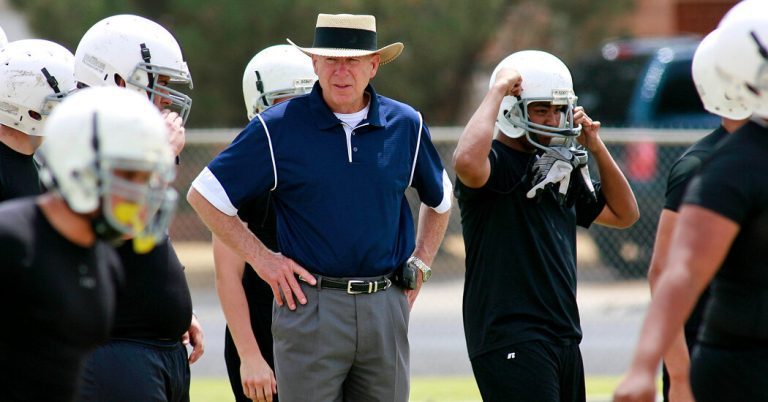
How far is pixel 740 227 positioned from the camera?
3.78 metres

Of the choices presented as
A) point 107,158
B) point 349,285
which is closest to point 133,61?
point 349,285

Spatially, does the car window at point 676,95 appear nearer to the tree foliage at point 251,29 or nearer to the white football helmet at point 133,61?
the tree foliage at point 251,29

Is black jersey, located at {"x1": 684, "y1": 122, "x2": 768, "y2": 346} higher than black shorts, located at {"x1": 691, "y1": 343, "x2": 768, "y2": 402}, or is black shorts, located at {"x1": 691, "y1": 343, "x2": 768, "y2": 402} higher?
black jersey, located at {"x1": 684, "y1": 122, "x2": 768, "y2": 346}

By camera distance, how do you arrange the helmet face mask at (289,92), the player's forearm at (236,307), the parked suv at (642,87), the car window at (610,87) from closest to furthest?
the player's forearm at (236,307) → the helmet face mask at (289,92) → the parked suv at (642,87) → the car window at (610,87)

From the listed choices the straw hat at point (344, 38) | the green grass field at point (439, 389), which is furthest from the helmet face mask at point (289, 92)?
the green grass field at point (439, 389)

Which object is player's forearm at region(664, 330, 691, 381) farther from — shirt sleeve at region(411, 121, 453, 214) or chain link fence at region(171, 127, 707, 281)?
chain link fence at region(171, 127, 707, 281)

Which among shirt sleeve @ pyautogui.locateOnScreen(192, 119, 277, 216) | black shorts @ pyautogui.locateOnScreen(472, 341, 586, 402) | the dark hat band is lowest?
black shorts @ pyautogui.locateOnScreen(472, 341, 586, 402)

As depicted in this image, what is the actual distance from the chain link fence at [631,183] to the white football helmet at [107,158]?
802cm

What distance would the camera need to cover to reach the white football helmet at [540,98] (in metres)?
5.64

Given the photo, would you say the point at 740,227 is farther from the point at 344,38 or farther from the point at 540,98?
the point at 344,38

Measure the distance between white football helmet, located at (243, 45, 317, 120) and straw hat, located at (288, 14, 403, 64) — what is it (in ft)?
2.23

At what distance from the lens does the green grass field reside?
30.4 feet

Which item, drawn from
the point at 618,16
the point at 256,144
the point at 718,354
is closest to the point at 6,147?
the point at 256,144

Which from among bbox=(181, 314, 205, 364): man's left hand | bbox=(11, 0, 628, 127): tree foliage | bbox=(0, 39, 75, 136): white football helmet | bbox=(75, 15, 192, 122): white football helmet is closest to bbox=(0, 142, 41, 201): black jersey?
bbox=(0, 39, 75, 136): white football helmet
